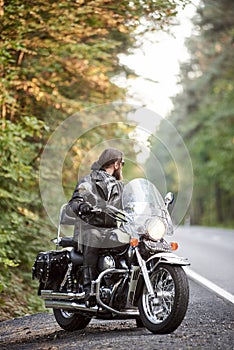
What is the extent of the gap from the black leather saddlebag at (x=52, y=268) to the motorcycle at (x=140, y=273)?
0.26 metres

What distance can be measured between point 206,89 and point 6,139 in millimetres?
37811

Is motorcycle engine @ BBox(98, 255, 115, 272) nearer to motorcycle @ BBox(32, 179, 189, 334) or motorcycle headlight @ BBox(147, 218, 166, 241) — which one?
motorcycle @ BBox(32, 179, 189, 334)

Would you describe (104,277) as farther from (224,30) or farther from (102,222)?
(224,30)

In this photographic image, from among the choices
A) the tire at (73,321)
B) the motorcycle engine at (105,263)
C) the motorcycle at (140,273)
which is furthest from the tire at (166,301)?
the tire at (73,321)

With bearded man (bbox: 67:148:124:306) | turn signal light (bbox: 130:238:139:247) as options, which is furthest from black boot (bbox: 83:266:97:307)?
turn signal light (bbox: 130:238:139:247)

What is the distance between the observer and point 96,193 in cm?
778

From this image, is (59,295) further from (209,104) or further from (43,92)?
(209,104)

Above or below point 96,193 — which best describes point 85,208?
below

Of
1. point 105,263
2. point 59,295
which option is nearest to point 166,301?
point 105,263

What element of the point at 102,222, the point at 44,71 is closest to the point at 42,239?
the point at 44,71

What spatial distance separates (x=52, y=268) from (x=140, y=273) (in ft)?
4.69

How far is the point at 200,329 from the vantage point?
7164 millimetres

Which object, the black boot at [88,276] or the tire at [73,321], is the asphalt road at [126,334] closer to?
the tire at [73,321]

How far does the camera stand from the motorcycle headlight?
722 centimetres
